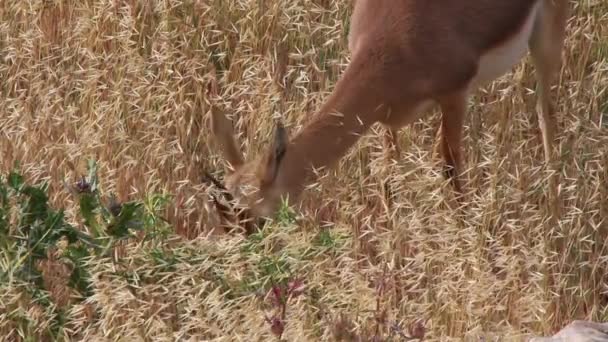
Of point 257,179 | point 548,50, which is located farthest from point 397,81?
point 548,50

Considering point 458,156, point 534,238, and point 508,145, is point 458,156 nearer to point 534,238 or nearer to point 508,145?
point 508,145

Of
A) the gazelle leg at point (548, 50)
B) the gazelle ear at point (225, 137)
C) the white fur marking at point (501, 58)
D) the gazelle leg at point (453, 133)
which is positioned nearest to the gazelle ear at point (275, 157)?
the gazelle ear at point (225, 137)

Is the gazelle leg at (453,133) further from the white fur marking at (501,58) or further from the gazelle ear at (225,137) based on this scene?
the gazelle ear at (225,137)

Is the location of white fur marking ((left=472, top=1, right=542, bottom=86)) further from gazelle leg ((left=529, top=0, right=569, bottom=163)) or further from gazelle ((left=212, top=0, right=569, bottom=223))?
gazelle leg ((left=529, top=0, right=569, bottom=163))

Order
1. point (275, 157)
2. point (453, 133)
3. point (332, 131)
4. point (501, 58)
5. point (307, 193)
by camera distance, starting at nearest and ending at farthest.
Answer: point (275, 157) < point (332, 131) < point (307, 193) < point (453, 133) < point (501, 58)

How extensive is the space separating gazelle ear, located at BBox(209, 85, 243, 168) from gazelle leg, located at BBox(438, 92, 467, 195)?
0.89 meters

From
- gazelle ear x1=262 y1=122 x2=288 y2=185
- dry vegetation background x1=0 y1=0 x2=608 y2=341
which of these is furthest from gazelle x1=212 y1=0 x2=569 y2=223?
dry vegetation background x1=0 y1=0 x2=608 y2=341

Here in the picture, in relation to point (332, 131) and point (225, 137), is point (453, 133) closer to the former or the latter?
point (332, 131)

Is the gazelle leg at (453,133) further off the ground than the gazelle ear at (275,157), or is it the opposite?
the gazelle ear at (275,157)

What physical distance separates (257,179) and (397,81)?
28.7 inches

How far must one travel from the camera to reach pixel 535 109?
681 cm

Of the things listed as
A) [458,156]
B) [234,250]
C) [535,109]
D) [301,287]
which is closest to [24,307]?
[234,250]

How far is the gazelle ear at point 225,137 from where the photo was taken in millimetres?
5633

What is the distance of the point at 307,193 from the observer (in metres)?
5.76
